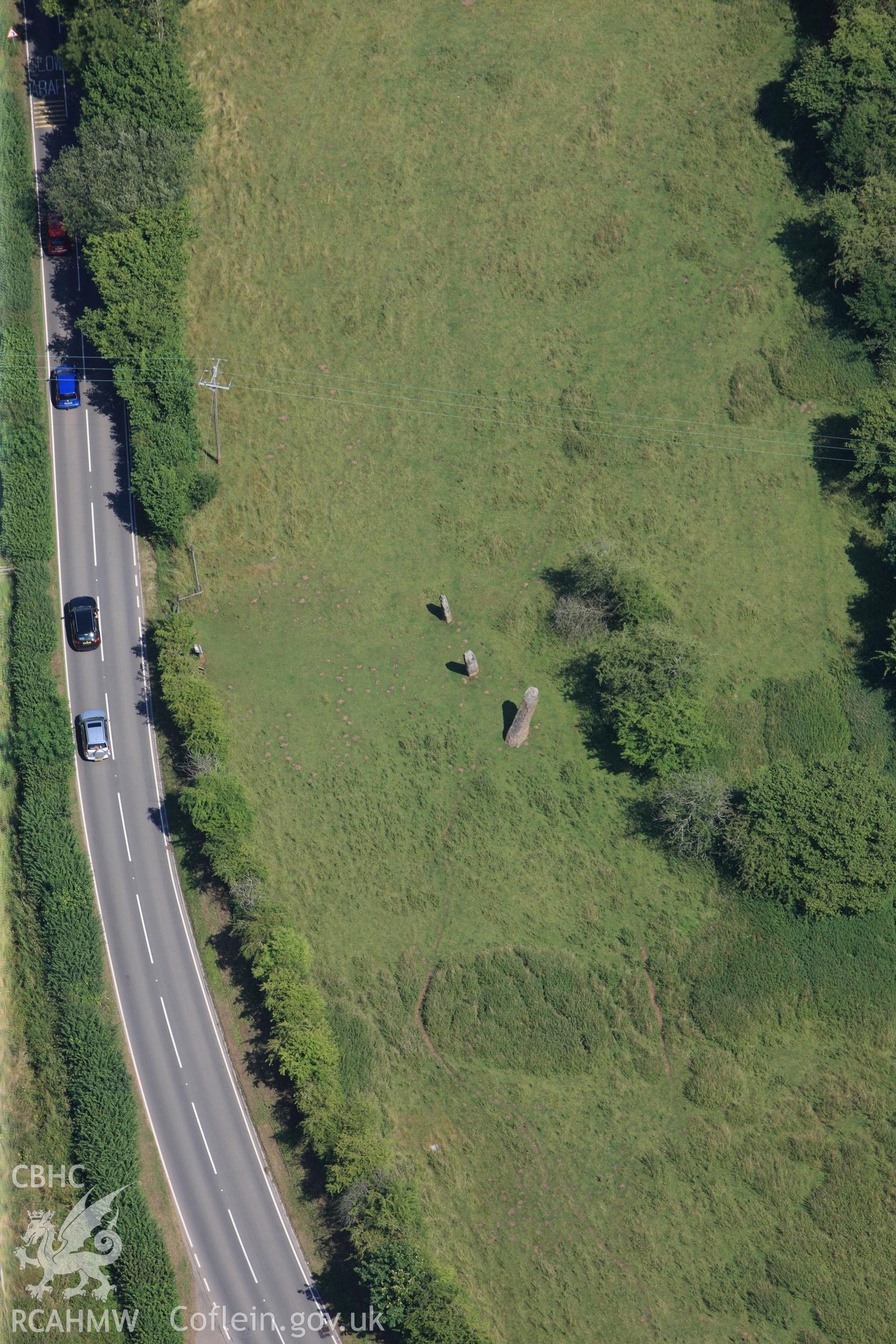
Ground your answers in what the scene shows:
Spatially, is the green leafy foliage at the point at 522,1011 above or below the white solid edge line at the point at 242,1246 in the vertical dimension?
above

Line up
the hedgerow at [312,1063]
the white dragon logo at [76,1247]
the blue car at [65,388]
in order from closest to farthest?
the hedgerow at [312,1063]
the white dragon logo at [76,1247]
the blue car at [65,388]

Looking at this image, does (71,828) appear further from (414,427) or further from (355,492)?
(414,427)

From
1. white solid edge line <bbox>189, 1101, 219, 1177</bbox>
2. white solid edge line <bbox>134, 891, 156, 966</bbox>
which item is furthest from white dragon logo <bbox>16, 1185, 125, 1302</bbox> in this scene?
white solid edge line <bbox>134, 891, 156, 966</bbox>

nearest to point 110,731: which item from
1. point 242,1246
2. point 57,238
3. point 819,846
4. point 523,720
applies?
point 523,720

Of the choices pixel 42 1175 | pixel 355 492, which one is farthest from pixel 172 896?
pixel 355 492

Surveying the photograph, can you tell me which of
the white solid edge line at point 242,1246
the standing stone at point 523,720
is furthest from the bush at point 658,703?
the white solid edge line at point 242,1246

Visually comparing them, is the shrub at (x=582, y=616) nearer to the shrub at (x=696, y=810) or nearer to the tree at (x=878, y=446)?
the shrub at (x=696, y=810)

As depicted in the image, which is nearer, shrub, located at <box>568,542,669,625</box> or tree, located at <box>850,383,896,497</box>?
shrub, located at <box>568,542,669,625</box>

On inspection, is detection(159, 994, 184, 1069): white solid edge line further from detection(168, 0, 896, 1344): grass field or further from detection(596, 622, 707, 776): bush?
detection(596, 622, 707, 776): bush
